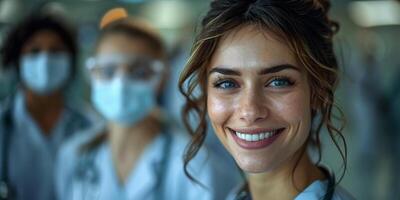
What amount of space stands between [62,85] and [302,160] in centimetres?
199

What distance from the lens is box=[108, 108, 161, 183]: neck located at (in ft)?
8.45

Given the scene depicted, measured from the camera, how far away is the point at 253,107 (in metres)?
1.40

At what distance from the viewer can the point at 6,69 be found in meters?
3.27

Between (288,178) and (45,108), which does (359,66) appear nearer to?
(45,108)

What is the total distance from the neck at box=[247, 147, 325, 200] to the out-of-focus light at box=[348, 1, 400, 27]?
344 centimetres

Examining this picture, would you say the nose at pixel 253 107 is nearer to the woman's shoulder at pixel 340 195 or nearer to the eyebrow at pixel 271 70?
the eyebrow at pixel 271 70

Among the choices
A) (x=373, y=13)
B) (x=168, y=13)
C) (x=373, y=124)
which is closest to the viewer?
(x=373, y=124)

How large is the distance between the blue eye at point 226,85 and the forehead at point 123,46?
3.63 ft

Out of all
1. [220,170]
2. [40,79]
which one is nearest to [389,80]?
[220,170]

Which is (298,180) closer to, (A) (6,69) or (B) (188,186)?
(B) (188,186)

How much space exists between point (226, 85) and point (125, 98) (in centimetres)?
117

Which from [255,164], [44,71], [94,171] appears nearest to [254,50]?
[255,164]

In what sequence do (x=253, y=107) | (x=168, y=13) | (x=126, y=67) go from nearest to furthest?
(x=253, y=107)
(x=126, y=67)
(x=168, y=13)

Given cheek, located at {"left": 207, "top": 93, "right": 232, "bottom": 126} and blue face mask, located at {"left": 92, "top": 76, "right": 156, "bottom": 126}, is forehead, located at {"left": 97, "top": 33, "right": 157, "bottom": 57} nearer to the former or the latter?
blue face mask, located at {"left": 92, "top": 76, "right": 156, "bottom": 126}
